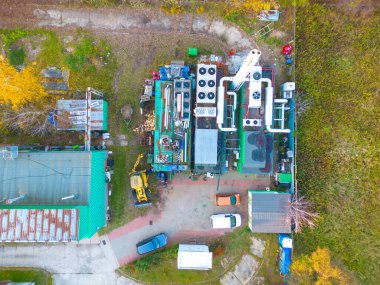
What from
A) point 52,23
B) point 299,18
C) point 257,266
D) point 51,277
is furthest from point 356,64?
point 51,277

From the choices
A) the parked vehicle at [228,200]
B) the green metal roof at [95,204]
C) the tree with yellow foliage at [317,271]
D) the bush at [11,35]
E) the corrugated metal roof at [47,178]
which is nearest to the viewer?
the green metal roof at [95,204]

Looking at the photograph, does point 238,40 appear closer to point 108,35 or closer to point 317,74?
point 317,74

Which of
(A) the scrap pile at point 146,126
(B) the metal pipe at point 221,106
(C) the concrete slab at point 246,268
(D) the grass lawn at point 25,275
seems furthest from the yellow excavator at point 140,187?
(D) the grass lawn at point 25,275

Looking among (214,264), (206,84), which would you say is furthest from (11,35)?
(214,264)

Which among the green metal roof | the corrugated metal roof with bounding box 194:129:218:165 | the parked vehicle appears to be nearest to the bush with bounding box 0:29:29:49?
the green metal roof

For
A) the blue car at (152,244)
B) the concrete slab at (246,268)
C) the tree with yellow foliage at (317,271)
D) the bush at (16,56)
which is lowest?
the concrete slab at (246,268)

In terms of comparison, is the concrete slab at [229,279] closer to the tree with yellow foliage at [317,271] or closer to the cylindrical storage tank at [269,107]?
the tree with yellow foliage at [317,271]

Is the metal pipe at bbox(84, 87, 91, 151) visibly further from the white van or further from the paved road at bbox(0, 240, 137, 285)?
the white van
